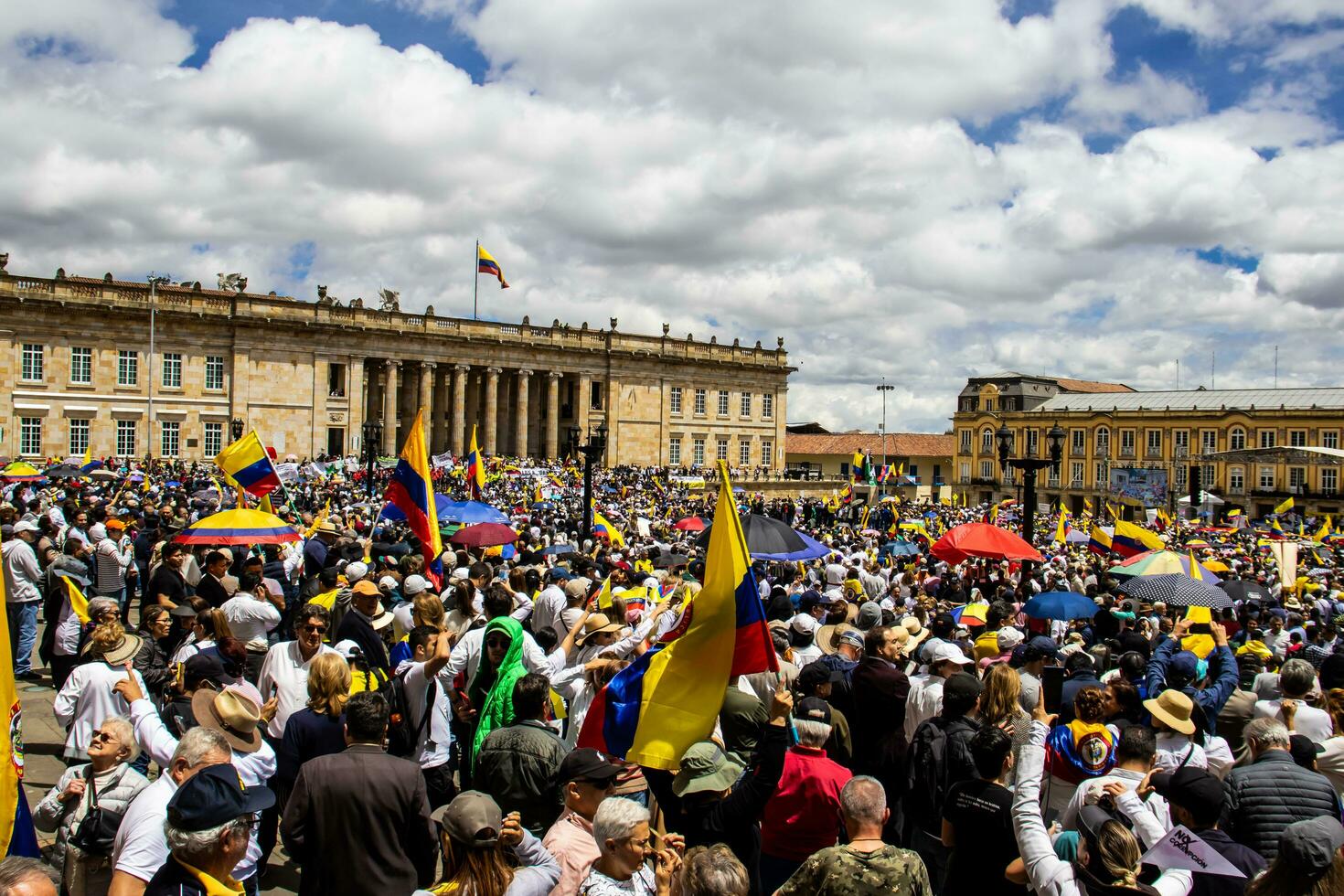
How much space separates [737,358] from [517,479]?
89.5ft

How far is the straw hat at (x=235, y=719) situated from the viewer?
15.9ft

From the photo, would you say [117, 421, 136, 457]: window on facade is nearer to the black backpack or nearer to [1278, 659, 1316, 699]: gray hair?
the black backpack

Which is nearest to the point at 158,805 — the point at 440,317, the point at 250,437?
the point at 250,437

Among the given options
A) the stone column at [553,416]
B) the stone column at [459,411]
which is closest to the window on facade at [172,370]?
the stone column at [459,411]

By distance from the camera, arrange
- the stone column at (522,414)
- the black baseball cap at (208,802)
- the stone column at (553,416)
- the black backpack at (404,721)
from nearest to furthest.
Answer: the black baseball cap at (208,802), the black backpack at (404,721), the stone column at (522,414), the stone column at (553,416)

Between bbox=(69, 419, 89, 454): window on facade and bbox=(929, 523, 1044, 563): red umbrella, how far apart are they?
42.0m

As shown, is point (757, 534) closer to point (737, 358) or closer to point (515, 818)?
point (515, 818)

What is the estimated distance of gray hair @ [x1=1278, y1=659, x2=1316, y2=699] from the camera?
625cm

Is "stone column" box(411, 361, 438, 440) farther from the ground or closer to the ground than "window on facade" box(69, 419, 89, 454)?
farther from the ground

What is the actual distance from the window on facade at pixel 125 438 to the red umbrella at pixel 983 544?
137ft

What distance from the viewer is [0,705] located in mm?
3463

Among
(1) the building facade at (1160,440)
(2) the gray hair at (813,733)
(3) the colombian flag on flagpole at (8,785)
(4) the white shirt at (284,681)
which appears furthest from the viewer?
(1) the building facade at (1160,440)

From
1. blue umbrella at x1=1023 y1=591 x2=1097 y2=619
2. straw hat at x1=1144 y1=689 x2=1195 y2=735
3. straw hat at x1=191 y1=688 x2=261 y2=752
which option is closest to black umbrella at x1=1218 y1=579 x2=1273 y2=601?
blue umbrella at x1=1023 y1=591 x2=1097 y2=619

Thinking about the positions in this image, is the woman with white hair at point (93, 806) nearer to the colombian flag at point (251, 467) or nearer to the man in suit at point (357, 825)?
A: the man in suit at point (357, 825)
